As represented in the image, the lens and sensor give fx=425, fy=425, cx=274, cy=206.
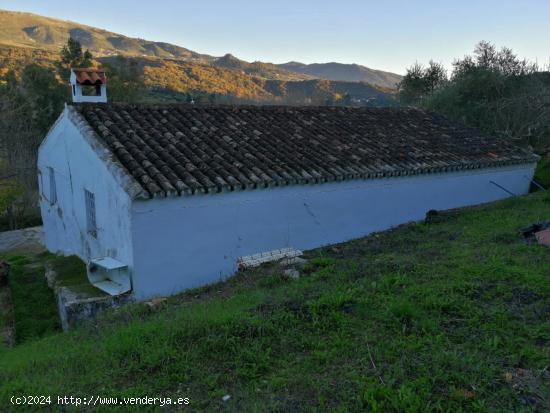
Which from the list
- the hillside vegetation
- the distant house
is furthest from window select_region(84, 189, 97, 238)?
the hillside vegetation

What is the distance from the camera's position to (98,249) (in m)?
9.71

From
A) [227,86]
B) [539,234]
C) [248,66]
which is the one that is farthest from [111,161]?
[248,66]

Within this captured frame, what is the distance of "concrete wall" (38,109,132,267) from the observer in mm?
8320

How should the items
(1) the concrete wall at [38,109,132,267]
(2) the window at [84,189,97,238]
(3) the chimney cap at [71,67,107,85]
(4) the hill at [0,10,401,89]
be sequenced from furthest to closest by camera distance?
1. (4) the hill at [0,10,401,89]
2. (3) the chimney cap at [71,67,107,85]
3. (2) the window at [84,189,97,238]
4. (1) the concrete wall at [38,109,132,267]

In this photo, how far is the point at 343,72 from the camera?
490ft

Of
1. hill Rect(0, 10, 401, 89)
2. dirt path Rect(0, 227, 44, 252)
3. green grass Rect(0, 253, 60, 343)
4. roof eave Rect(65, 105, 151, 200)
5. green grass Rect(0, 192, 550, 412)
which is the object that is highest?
hill Rect(0, 10, 401, 89)

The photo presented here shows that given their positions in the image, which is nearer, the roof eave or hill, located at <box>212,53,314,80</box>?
the roof eave

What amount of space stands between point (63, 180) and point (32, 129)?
24192 millimetres

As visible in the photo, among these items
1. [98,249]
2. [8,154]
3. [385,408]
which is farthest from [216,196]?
[8,154]

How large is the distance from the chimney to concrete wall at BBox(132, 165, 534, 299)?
5544 millimetres

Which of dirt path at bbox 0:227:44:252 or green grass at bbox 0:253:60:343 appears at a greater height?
green grass at bbox 0:253:60:343

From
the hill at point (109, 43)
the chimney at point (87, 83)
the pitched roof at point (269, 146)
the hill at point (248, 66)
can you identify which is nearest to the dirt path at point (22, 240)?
the chimney at point (87, 83)

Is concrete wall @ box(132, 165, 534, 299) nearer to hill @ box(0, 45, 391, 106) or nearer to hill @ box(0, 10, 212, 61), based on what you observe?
hill @ box(0, 45, 391, 106)

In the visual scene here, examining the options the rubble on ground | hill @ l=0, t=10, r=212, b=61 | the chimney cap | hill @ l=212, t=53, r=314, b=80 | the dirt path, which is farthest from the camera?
hill @ l=0, t=10, r=212, b=61
